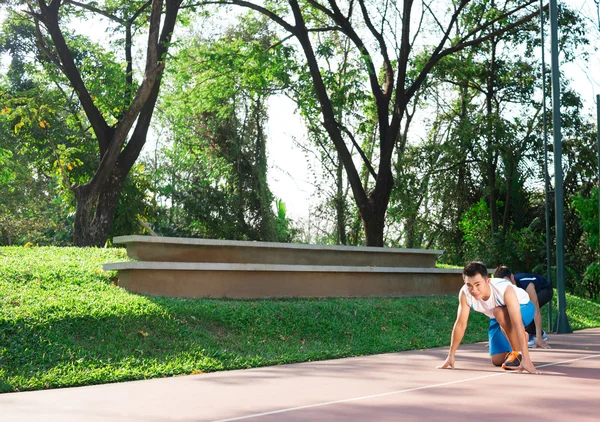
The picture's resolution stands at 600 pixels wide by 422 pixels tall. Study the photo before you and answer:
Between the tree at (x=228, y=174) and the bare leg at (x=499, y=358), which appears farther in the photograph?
the tree at (x=228, y=174)

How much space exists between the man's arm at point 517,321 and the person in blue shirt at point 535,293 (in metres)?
2.89

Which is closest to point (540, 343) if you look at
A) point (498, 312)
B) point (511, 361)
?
point (511, 361)

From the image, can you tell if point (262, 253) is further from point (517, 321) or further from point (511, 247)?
point (511, 247)

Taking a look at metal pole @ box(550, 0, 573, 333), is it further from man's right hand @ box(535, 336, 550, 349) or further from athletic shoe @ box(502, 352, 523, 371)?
athletic shoe @ box(502, 352, 523, 371)

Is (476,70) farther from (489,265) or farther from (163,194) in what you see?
(163,194)

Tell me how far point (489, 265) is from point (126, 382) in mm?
21238

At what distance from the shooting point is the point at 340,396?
763 cm

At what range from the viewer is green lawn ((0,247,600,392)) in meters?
9.77

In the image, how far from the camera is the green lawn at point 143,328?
9766 mm

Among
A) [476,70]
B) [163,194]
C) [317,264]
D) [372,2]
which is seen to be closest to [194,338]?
[317,264]

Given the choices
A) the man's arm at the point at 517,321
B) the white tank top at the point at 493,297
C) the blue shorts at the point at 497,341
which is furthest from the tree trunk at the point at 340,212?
the man's arm at the point at 517,321

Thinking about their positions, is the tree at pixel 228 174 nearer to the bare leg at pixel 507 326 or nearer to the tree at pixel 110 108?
the tree at pixel 110 108

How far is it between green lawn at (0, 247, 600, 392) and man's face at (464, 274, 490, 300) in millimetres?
3279

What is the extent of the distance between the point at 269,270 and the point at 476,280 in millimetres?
7551
